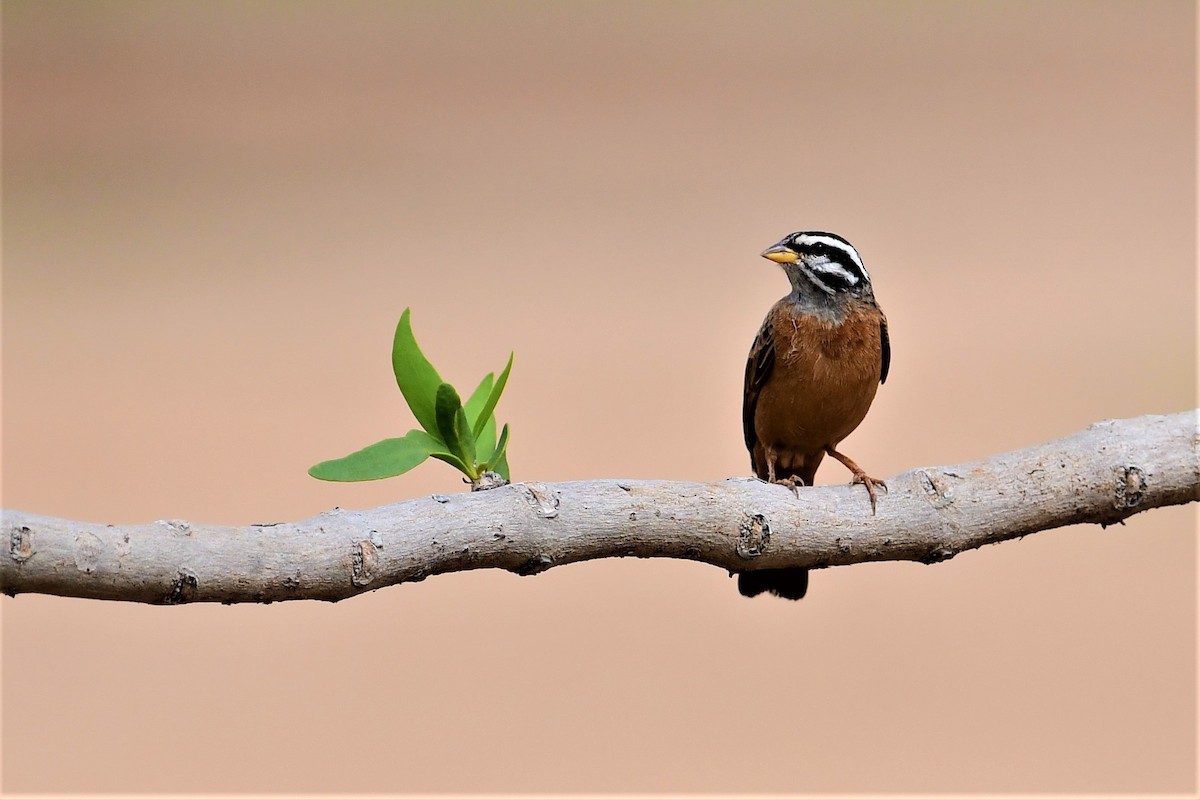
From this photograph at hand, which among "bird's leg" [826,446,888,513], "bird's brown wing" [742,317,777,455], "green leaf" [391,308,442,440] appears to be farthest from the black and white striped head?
"green leaf" [391,308,442,440]

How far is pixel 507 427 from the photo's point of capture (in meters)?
1.77

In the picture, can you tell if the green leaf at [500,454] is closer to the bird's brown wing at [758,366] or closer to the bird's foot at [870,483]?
the bird's foot at [870,483]

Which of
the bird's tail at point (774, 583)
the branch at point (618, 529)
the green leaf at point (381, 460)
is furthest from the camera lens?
the bird's tail at point (774, 583)

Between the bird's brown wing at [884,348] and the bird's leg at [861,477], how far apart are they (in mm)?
257

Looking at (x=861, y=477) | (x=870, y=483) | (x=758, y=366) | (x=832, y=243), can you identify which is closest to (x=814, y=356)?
(x=758, y=366)

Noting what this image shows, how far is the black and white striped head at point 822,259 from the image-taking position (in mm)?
2623

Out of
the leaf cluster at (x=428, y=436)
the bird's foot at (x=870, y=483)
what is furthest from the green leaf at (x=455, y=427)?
the bird's foot at (x=870, y=483)

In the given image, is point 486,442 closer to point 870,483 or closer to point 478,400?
point 478,400

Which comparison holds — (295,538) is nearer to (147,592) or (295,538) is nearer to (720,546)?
(147,592)

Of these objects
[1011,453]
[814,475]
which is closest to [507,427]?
[1011,453]

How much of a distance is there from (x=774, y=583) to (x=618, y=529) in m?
1.01

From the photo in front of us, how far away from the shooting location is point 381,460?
1.70 metres

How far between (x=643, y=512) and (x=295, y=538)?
50cm

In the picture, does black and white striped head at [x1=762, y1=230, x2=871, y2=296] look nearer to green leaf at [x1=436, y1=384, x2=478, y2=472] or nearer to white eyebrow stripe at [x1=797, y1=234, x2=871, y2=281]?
white eyebrow stripe at [x1=797, y1=234, x2=871, y2=281]
